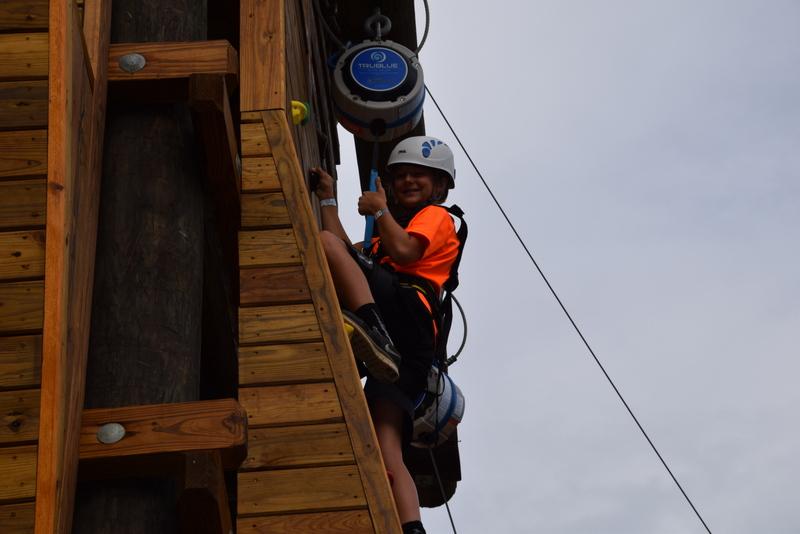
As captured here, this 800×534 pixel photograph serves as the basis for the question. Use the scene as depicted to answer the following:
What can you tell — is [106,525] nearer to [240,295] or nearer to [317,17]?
[240,295]

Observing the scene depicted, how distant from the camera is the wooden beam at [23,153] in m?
3.36

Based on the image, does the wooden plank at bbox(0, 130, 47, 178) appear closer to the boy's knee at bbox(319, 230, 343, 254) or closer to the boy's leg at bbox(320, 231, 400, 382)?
the boy's leg at bbox(320, 231, 400, 382)

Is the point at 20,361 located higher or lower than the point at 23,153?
lower

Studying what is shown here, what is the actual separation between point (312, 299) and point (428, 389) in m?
1.70

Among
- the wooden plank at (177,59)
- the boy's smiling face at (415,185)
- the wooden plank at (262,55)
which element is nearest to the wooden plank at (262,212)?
the wooden plank at (262,55)

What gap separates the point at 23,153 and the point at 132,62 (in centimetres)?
82

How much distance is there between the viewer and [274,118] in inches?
187

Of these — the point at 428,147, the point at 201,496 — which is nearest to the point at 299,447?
the point at 201,496

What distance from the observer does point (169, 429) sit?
3.41 meters

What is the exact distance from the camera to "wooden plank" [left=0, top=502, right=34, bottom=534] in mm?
2984

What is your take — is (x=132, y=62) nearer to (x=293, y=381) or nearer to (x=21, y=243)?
(x=21, y=243)

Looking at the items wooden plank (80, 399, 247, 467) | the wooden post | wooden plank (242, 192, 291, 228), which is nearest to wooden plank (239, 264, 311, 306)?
wooden plank (242, 192, 291, 228)

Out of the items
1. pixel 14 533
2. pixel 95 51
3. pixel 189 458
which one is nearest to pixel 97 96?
pixel 95 51

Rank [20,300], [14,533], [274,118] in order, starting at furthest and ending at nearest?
[274,118] → [20,300] → [14,533]
